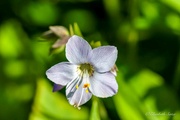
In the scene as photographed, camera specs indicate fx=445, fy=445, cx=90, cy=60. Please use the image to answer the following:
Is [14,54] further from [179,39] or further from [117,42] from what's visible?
[179,39]

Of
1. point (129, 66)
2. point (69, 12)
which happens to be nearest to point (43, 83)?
point (129, 66)

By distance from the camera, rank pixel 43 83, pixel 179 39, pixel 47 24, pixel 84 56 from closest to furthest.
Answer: pixel 84 56 < pixel 43 83 < pixel 179 39 < pixel 47 24

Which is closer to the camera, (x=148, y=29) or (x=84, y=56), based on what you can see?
(x=84, y=56)

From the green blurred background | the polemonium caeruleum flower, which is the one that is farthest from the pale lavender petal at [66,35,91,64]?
the green blurred background

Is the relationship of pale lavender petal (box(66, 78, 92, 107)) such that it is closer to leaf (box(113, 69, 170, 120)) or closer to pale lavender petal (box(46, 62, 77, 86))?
pale lavender petal (box(46, 62, 77, 86))

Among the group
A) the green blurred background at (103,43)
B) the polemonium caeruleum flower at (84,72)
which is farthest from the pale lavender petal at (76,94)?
the green blurred background at (103,43)

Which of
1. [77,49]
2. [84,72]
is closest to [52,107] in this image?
[84,72]

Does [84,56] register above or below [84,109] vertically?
above
